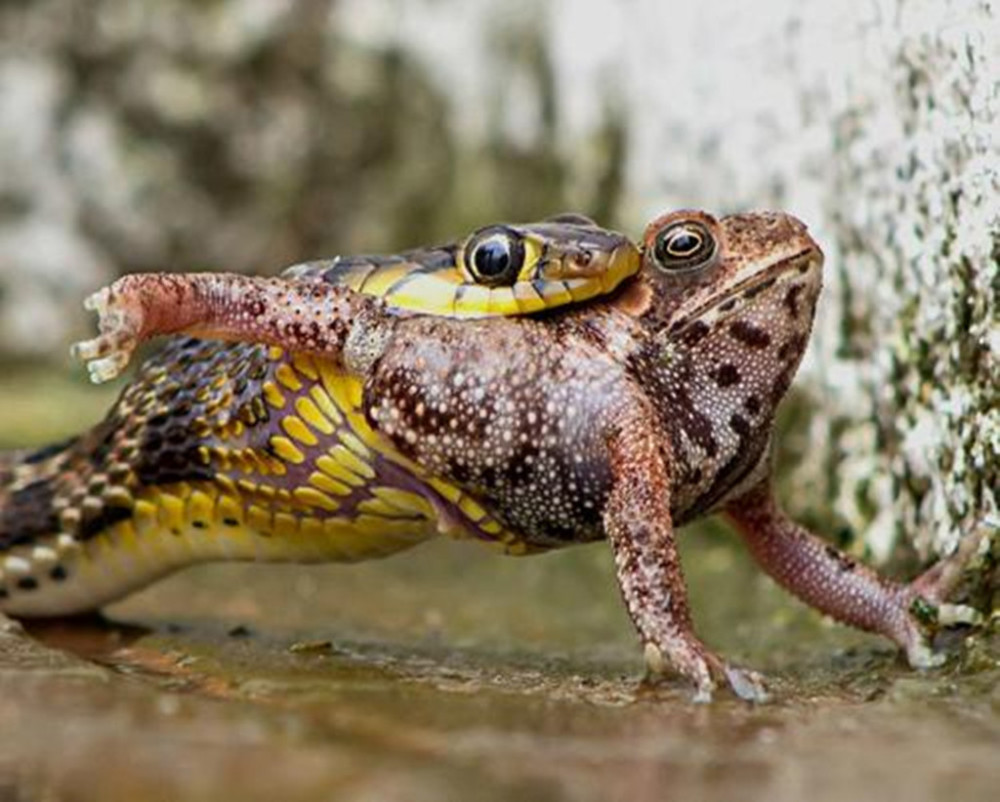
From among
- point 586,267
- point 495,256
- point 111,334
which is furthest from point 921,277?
point 111,334

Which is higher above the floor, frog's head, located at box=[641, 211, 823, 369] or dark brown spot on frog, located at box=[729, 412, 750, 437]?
frog's head, located at box=[641, 211, 823, 369]

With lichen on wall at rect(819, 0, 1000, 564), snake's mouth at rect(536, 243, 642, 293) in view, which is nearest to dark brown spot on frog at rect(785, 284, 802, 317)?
snake's mouth at rect(536, 243, 642, 293)

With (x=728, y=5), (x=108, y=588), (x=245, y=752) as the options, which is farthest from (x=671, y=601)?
(x=728, y=5)

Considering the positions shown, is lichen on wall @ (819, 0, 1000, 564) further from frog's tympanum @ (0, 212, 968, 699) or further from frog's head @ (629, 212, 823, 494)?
frog's head @ (629, 212, 823, 494)

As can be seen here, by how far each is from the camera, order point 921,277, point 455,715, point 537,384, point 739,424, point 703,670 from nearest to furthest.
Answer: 1. point 455,715
2. point 703,670
3. point 537,384
4. point 739,424
5. point 921,277

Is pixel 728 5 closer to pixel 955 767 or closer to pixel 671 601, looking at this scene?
pixel 671 601

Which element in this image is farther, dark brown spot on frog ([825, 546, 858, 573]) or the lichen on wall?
dark brown spot on frog ([825, 546, 858, 573])

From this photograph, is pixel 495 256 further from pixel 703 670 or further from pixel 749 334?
pixel 703 670
